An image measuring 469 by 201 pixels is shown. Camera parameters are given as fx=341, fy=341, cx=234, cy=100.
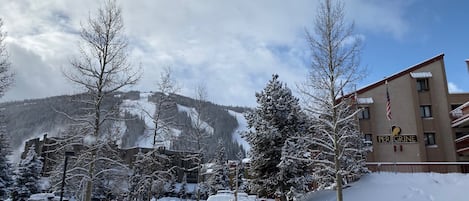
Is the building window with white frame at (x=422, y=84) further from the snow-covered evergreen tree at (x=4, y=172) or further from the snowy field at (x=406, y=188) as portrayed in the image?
the snow-covered evergreen tree at (x=4, y=172)

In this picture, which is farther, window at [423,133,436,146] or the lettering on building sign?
window at [423,133,436,146]

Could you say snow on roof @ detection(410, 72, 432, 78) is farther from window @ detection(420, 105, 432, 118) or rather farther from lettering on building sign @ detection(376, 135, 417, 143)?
lettering on building sign @ detection(376, 135, 417, 143)

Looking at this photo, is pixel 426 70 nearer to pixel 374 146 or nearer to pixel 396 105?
pixel 396 105

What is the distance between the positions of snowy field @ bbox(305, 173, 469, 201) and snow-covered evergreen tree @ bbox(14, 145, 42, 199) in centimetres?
3370

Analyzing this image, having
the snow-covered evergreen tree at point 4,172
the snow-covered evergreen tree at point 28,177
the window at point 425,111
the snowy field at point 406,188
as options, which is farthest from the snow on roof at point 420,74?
the snow-covered evergreen tree at point 28,177

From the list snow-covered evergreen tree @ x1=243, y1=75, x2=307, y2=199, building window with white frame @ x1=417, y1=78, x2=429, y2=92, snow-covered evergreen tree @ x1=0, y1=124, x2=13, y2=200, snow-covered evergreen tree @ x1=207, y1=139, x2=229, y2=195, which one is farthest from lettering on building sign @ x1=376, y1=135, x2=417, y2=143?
Answer: snow-covered evergreen tree @ x1=0, y1=124, x2=13, y2=200

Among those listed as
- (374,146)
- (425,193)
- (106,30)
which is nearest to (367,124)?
(374,146)

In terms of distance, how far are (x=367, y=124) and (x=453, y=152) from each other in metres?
7.25

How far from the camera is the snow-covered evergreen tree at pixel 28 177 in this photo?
3895 cm

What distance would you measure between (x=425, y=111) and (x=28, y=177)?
43176mm

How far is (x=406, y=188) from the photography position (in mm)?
19578

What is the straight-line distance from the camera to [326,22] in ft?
57.9

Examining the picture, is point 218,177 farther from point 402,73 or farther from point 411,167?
point 411,167

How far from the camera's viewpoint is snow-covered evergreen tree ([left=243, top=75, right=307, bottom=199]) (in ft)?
68.7
